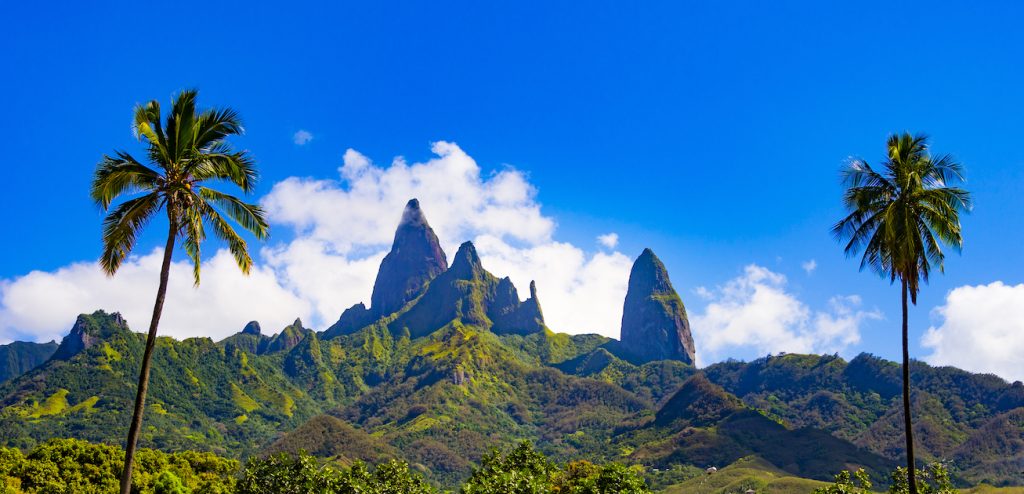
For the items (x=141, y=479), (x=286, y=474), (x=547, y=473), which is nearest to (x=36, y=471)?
(x=141, y=479)

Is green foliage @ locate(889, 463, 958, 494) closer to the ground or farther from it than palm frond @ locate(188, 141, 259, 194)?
closer to the ground

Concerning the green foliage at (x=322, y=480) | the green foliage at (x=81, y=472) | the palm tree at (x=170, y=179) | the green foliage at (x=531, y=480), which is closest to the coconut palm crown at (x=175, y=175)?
the palm tree at (x=170, y=179)

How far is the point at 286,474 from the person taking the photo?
184ft

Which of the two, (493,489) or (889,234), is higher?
(889,234)

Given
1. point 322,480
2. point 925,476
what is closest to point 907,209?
point 925,476

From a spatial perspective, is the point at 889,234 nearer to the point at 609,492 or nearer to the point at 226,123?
the point at 609,492

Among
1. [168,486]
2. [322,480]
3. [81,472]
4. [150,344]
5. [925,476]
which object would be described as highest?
[150,344]

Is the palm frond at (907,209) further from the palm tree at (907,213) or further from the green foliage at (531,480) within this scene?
the green foliage at (531,480)

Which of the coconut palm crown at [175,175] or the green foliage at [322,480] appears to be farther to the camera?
the green foliage at [322,480]

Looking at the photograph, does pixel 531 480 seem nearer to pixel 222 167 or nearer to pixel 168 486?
pixel 222 167

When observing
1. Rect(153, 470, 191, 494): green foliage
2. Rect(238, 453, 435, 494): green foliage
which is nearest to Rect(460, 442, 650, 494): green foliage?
Rect(238, 453, 435, 494): green foliage

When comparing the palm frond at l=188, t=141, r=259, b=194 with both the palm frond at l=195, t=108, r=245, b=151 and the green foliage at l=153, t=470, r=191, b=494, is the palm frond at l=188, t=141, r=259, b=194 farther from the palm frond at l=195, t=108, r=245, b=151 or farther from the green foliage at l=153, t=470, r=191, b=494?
the green foliage at l=153, t=470, r=191, b=494

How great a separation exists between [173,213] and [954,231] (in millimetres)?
28572

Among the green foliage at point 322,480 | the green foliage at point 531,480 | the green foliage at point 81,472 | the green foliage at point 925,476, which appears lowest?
the green foliage at point 81,472
